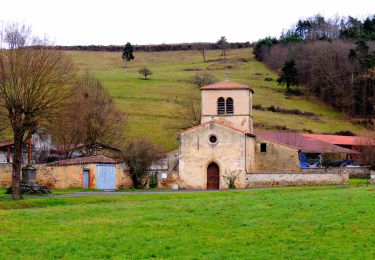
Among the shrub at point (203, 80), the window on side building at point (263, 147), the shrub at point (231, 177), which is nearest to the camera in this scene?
the shrub at point (231, 177)

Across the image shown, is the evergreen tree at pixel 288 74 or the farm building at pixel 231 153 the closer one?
the farm building at pixel 231 153

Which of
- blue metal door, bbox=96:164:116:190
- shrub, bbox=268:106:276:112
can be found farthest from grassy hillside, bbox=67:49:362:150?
blue metal door, bbox=96:164:116:190

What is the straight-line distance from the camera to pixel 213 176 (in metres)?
53.3

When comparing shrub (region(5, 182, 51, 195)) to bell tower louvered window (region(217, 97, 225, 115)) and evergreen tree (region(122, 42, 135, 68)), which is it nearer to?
bell tower louvered window (region(217, 97, 225, 115))

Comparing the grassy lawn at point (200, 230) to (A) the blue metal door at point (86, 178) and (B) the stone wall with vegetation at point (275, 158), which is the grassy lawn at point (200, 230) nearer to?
(A) the blue metal door at point (86, 178)

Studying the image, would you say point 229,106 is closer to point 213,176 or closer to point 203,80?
point 213,176

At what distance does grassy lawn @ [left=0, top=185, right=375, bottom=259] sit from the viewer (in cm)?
1627

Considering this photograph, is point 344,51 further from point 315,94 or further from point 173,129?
point 173,129

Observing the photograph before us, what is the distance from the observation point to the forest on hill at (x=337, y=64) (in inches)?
4345

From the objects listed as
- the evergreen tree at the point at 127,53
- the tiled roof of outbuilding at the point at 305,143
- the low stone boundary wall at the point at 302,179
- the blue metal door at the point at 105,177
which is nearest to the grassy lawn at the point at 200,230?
the blue metal door at the point at 105,177

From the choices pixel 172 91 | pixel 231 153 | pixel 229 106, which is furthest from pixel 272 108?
pixel 231 153

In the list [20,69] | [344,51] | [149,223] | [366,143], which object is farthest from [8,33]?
[344,51]

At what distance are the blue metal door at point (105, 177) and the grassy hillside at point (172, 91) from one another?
2701 centimetres

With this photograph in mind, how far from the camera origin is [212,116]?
2243 inches
